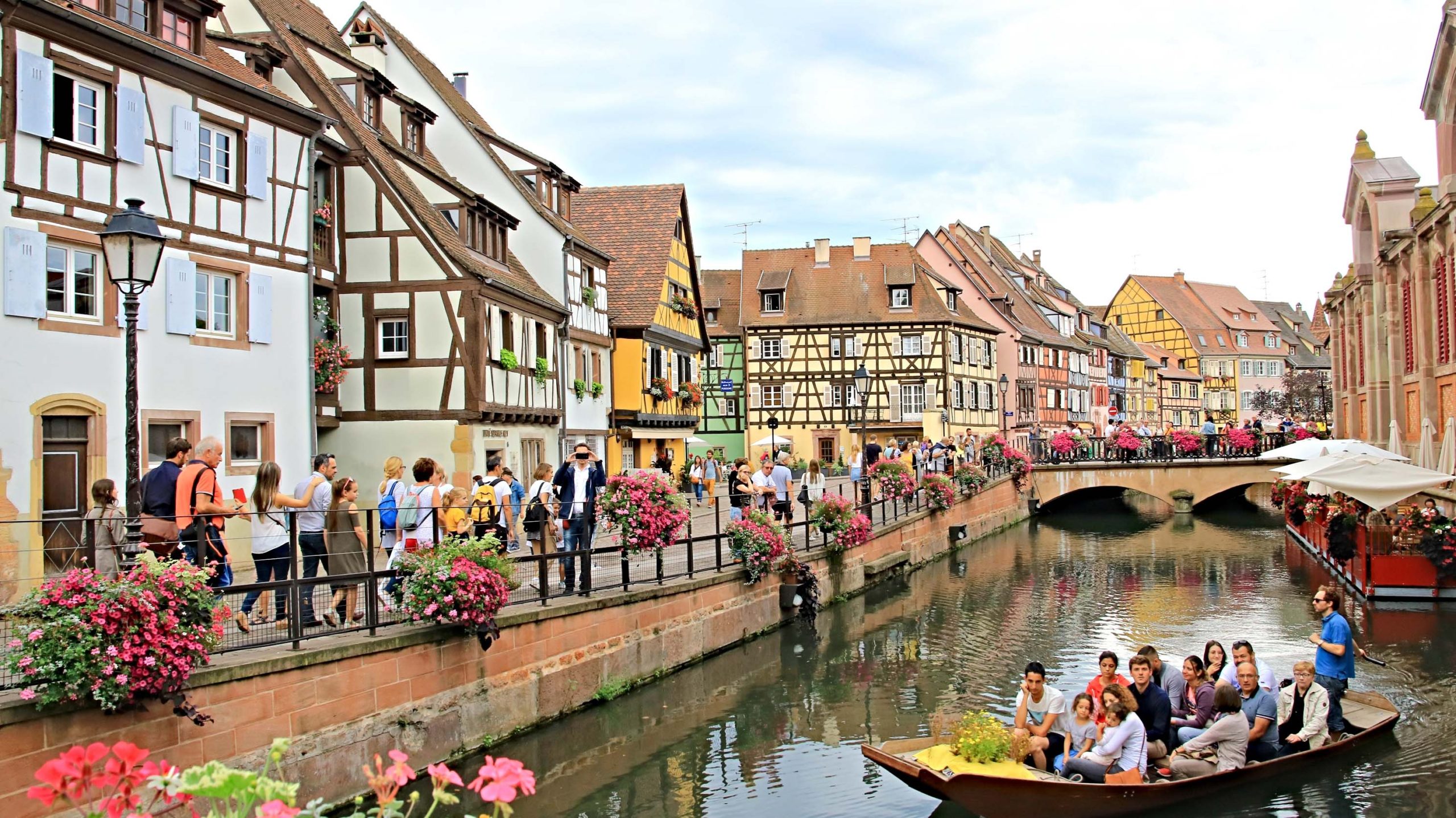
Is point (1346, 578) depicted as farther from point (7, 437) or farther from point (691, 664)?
point (7, 437)

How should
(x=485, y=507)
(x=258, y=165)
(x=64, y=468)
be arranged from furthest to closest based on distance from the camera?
(x=258, y=165), (x=64, y=468), (x=485, y=507)

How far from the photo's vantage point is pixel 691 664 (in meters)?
17.6

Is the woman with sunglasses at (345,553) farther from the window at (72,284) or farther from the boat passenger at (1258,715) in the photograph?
the boat passenger at (1258,715)

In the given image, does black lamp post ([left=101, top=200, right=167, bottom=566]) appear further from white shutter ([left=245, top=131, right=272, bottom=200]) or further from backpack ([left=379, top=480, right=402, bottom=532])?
white shutter ([left=245, top=131, right=272, bottom=200])

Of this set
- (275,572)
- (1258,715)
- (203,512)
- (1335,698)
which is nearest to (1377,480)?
(1335,698)

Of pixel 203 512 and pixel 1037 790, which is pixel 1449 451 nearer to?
pixel 1037 790

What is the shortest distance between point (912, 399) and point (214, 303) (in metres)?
39.7

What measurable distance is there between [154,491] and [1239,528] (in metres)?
38.3

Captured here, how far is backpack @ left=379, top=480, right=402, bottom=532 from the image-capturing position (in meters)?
12.6

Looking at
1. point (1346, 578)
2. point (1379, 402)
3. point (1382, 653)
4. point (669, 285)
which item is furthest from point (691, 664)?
point (1379, 402)

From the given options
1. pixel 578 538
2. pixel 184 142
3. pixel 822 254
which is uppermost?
pixel 822 254

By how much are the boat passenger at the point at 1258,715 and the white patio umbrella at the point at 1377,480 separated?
471 inches

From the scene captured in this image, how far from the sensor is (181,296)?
16.8m

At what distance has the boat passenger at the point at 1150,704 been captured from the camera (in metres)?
11.5
